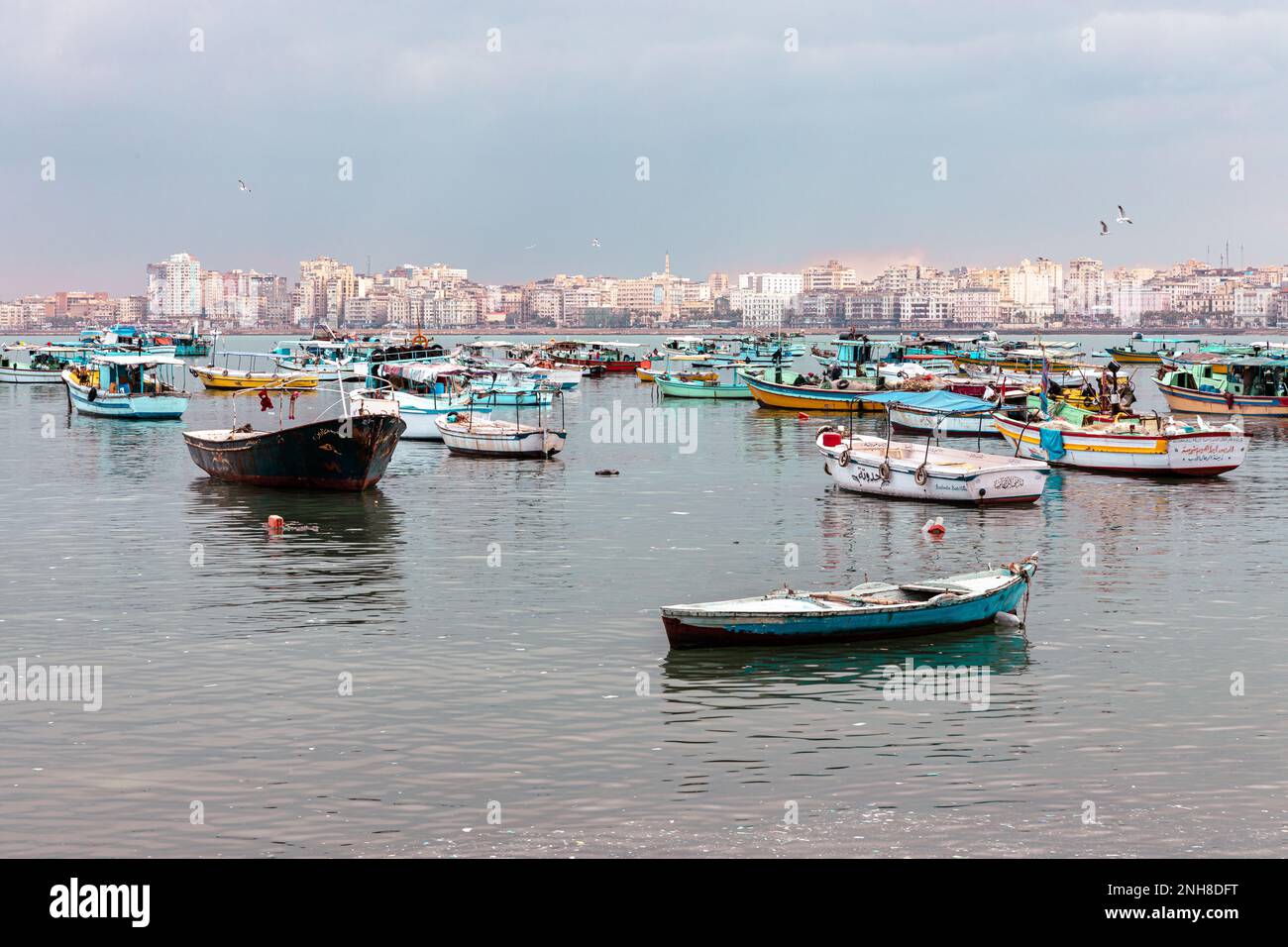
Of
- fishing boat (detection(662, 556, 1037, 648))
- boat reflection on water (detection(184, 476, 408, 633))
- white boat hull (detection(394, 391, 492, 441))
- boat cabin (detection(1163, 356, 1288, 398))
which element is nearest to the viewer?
fishing boat (detection(662, 556, 1037, 648))

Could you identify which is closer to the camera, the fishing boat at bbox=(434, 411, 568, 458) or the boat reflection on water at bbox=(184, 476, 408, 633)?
the boat reflection on water at bbox=(184, 476, 408, 633)

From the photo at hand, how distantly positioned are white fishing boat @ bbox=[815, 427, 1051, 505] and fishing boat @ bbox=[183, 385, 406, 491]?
15.6m

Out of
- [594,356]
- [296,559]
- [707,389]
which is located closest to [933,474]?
[296,559]

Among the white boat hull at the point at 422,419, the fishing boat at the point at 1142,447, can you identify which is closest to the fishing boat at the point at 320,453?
the white boat hull at the point at 422,419

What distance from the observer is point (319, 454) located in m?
48.9

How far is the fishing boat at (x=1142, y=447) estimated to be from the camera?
54156 millimetres

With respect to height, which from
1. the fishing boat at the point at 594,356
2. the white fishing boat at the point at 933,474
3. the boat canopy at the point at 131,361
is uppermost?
the fishing boat at the point at 594,356

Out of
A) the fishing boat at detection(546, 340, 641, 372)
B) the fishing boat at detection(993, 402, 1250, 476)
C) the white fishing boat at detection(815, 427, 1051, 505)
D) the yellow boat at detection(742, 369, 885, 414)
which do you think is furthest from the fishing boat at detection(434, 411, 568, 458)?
the fishing boat at detection(546, 340, 641, 372)

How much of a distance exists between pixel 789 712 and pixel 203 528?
80.9 ft

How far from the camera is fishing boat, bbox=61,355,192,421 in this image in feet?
277

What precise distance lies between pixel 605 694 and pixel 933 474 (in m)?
26.0

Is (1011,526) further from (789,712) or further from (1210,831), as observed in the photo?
(1210,831)

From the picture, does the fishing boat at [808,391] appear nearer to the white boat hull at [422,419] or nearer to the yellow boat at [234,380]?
the white boat hull at [422,419]

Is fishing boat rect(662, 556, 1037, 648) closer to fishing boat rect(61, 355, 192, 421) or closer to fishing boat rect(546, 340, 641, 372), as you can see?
fishing boat rect(61, 355, 192, 421)
